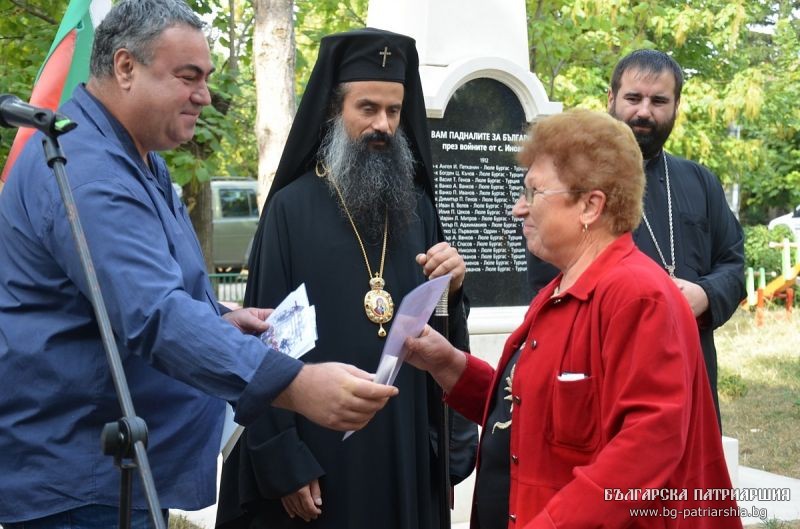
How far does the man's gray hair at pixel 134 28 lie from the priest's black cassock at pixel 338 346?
1.13 meters

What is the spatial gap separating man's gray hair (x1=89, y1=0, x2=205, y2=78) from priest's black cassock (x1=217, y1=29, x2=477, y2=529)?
1.13 metres

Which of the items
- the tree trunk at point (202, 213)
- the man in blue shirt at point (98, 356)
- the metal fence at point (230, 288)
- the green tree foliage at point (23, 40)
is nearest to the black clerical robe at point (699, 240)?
the man in blue shirt at point (98, 356)

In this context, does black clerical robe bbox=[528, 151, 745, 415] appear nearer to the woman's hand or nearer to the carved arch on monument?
the woman's hand

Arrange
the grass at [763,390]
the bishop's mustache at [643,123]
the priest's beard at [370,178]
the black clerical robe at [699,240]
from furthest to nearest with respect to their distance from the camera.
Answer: the grass at [763,390] < the bishop's mustache at [643,123] < the black clerical robe at [699,240] < the priest's beard at [370,178]

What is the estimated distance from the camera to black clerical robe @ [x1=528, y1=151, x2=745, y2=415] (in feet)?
14.4

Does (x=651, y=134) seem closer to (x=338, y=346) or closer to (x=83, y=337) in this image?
(x=338, y=346)

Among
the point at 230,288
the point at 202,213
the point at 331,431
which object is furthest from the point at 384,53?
the point at 230,288

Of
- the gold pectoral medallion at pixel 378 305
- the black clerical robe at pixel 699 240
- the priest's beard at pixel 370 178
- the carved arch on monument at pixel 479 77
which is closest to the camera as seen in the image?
the gold pectoral medallion at pixel 378 305

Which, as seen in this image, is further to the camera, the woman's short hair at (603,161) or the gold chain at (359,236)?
the gold chain at (359,236)

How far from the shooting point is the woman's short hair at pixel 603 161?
9.38ft

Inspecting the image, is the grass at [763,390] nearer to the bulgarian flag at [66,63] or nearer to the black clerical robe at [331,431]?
the black clerical robe at [331,431]

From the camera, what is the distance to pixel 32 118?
2379 mm

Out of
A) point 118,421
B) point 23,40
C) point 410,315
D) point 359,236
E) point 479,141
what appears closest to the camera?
point 118,421

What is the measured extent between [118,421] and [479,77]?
4407 mm
